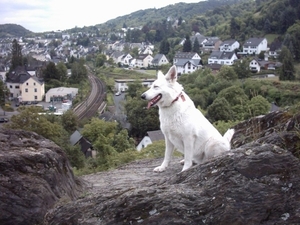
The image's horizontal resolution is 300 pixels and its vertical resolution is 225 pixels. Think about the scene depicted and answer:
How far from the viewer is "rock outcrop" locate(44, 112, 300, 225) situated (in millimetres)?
3385

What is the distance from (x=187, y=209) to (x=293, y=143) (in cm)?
148

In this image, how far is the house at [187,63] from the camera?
73.0m

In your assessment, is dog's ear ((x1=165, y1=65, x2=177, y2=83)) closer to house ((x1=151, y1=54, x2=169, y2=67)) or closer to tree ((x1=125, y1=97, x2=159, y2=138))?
tree ((x1=125, y1=97, x2=159, y2=138))

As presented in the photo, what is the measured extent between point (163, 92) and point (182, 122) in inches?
23.3

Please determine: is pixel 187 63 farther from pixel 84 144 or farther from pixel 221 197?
pixel 221 197

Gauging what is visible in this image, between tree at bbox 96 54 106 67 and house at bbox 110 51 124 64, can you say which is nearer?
tree at bbox 96 54 106 67

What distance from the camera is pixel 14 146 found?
18.4 ft

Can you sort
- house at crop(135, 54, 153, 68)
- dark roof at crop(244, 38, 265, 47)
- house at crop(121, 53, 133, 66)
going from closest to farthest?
dark roof at crop(244, 38, 265, 47), house at crop(135, 54, 153, 68), house at crop(121, 53, 133, 66)

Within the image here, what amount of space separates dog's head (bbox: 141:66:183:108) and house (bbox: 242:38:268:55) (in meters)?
78.0

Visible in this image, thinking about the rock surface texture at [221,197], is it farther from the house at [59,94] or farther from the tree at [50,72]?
the tree at [50,72]

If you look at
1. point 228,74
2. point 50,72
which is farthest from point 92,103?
point 228,74

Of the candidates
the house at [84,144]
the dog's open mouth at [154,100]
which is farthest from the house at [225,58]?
the dog's open mouth at [154,100]

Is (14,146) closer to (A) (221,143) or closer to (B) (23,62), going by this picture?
(A) (221,143)

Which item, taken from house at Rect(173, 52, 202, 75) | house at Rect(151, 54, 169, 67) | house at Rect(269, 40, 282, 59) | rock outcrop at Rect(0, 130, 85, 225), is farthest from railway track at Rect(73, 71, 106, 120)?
house at Rect(269, 40, 282, 59)
